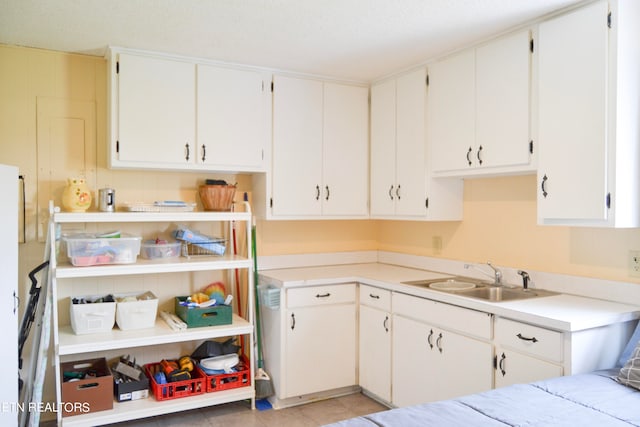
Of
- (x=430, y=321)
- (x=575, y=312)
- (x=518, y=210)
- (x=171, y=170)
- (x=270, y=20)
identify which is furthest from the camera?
(x=171, y=170)

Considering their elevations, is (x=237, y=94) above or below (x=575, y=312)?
above

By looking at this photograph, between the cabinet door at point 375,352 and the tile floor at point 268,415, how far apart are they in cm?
14

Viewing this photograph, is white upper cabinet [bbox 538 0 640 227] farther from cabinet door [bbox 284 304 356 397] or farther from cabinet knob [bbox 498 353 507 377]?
cabinet door [bbox 284 304 356 397]

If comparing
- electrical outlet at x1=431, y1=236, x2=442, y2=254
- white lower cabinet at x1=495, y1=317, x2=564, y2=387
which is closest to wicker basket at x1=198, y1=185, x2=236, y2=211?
electrical outlet at x1=431, y1=236, x2=442, y2=254

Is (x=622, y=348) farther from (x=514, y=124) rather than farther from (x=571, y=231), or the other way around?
(x=514, y=124)

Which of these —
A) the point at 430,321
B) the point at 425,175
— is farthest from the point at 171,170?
the point at 430,321

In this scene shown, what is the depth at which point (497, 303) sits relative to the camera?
251 cm

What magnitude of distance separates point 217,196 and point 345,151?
1.07 m

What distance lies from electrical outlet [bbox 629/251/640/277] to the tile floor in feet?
5.74

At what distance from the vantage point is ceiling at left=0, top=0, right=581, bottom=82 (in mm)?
2471

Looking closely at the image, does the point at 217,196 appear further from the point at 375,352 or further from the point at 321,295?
the point at 375,352

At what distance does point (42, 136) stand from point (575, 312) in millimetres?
3218

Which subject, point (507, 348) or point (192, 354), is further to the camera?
point (192, 354)

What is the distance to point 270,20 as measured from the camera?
267cm
